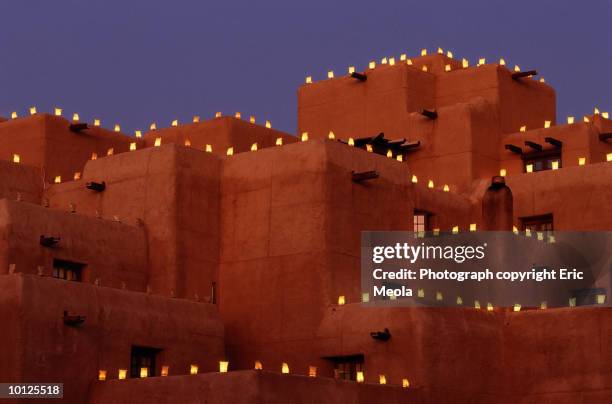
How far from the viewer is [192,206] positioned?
136 feet

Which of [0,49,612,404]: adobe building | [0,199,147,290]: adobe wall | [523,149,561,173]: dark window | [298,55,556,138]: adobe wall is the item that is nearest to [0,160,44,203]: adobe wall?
[0,49,612,404]: adobe building

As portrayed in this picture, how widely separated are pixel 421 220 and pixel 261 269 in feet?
20.6

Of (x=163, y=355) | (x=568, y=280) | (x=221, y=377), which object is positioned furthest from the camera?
(x=568, y=280)

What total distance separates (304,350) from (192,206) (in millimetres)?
5297

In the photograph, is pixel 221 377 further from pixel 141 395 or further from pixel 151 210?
pixel 151 210

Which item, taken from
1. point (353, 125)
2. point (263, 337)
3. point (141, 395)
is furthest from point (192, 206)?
point (353, 125)

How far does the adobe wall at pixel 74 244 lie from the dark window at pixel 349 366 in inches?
242

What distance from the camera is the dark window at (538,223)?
4581 centimetres

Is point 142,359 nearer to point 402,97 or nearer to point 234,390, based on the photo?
point 234,390

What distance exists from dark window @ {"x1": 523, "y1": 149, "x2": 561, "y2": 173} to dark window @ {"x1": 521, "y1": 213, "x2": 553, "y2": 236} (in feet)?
9.21

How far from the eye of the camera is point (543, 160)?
4897 centimetres

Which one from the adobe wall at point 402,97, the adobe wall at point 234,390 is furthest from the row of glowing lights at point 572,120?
the adobe wall at point 234,390

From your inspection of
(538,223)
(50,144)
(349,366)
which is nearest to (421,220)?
(538,223)

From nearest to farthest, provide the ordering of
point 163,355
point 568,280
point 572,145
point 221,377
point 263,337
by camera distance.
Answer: point 221,377
point 163,355
point 263,337
point 568,280
point 572,145
